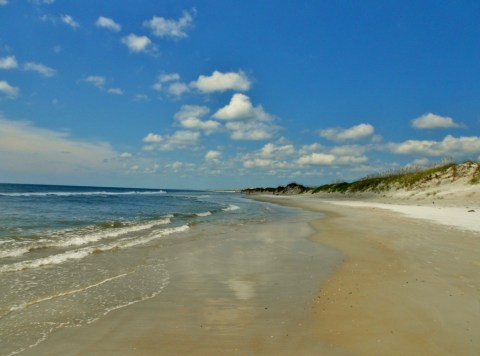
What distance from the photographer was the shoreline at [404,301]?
5852 millimetres

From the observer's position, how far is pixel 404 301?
7.95 metres

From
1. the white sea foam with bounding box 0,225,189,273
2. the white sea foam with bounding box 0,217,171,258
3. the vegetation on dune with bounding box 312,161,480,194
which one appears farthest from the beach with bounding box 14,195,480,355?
the vegetation on dune with bounding box 312,161,480,194

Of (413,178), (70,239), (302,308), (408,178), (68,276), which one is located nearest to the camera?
(302,308)

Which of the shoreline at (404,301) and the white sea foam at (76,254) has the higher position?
the shoreline at (404,301)

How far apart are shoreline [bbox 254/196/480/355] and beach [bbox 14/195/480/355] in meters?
0.02

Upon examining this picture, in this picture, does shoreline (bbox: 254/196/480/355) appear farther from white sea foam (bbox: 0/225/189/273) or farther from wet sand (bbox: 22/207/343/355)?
white sea foam (bbox: 0/225/189/273)

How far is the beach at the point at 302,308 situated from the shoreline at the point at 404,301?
2 centimetres

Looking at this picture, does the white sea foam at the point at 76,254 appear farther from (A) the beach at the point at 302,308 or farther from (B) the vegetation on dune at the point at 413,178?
(B) the vegetation on dune at the point at 413,178

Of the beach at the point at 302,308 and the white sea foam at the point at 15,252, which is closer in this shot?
the beach at the point at 302,308

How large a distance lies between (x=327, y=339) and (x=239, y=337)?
1395 millimetres

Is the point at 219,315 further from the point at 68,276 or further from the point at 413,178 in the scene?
the point at 413,178

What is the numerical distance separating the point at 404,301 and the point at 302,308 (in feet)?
7.45

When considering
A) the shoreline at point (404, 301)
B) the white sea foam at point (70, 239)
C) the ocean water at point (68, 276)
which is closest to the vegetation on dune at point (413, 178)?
the shoreline at point (404, 301)

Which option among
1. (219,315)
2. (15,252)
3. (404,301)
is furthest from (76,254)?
(404,301)
